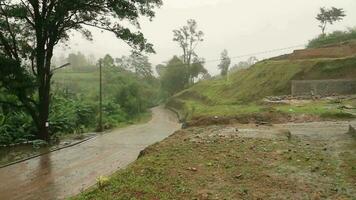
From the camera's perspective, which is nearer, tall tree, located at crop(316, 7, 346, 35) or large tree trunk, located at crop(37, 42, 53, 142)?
large tree trunk, located at crop(37, 42, 53, 142)

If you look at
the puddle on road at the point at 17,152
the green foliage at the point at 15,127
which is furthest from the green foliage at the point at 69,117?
the puddle on road at the point at 17,152

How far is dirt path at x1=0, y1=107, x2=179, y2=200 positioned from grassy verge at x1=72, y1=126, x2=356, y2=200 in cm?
273

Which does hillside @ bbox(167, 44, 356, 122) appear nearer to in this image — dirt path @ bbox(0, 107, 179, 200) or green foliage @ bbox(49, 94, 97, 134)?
green foliage @ bbox(49, 94, 97, 134)

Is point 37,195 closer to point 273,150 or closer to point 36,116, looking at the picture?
point 273,150

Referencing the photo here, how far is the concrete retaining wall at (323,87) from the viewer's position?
32.8 metres

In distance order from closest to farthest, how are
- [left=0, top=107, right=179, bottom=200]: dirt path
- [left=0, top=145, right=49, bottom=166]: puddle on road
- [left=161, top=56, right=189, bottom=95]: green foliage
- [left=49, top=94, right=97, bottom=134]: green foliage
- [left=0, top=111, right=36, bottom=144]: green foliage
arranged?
[left=0, top=107, right=179, bottom=200]: dirt path, [left=0, top=145, right=49, bottom=166]: puddle on road, [left=0, top=111, right=36, bottom=144]: green foliage, [left=49, top=94, right=97, bottom=134]: green foliage, [left=161, top=56, right=189, bottom=95]: green foliage

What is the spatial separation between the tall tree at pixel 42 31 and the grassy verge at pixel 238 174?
10765 mm

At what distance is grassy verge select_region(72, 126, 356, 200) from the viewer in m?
8.73

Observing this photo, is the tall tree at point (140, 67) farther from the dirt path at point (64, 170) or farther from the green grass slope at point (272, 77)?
the dirt path at point (64, 170)

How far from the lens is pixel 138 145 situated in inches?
923

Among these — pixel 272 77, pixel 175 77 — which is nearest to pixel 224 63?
pixel 175 77

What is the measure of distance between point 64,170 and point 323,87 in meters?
24.4

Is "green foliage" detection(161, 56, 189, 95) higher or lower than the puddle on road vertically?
higher

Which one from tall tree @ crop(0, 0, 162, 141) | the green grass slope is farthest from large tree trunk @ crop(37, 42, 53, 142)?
the green grass slope
